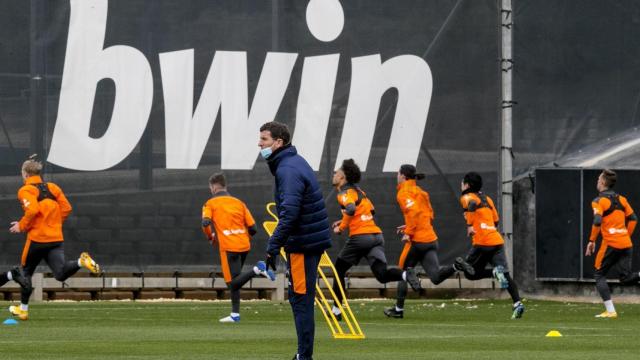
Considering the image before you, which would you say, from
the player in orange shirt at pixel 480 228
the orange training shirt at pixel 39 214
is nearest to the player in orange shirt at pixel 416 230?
the player in orange shirt at pixel 480 228

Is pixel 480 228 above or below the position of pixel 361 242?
above

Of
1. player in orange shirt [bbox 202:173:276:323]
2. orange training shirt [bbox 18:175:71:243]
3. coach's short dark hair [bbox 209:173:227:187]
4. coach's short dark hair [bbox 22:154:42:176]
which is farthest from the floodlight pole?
coach's short dark hair [bbox 22:154:42:176]

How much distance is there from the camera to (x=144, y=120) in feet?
77.2

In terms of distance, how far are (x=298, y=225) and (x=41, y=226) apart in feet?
25.6

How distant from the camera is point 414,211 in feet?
65.7

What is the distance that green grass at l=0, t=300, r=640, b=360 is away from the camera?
13.4m

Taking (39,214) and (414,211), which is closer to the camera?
(39,214)

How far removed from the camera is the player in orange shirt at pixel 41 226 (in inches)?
737

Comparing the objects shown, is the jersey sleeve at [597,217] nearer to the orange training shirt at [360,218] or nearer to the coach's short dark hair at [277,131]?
the orange training shirt at [360,218]

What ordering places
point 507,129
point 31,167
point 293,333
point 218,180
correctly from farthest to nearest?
point 507,129, point 218,180, point 31,167, point 293,333

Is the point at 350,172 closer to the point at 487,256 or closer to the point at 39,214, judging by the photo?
the point at 487,256

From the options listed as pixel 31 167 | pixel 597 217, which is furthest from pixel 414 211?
pixel 31 167

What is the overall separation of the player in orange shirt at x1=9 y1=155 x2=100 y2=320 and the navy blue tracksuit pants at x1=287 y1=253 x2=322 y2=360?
285 inches

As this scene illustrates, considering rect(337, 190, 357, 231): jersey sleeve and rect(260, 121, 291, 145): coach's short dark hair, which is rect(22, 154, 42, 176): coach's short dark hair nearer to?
rect(337, 190, 357, 231): jersey sleeve
